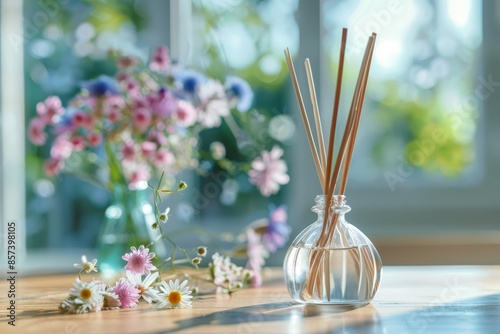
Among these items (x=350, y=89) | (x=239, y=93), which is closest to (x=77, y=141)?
(x=239, y=93)

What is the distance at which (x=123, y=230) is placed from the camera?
A: 1226 millimetres

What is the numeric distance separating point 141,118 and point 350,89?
0.88 m

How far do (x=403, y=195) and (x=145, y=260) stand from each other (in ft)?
3.65

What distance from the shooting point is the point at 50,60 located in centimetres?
211

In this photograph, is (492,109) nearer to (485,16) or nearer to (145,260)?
(485,16)

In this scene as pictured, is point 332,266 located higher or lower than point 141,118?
lower

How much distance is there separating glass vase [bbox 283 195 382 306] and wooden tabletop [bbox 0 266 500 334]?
0.07 ft

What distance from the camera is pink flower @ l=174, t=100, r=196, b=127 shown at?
122 cm

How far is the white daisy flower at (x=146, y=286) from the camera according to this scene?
0.98m

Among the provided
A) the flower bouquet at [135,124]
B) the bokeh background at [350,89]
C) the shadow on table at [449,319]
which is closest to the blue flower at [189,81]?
the flower bouquet at [135,124]

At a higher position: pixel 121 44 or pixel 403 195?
pixel 121 44

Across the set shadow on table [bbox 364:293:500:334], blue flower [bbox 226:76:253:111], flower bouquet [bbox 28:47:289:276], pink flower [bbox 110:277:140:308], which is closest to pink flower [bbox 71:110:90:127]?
flower bouquet [bbox 28:47:289:276]

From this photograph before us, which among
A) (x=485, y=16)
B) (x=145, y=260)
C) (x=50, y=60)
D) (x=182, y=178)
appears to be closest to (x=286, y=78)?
(x=182, y=178)

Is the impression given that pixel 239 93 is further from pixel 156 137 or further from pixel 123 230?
pixel 123 230
